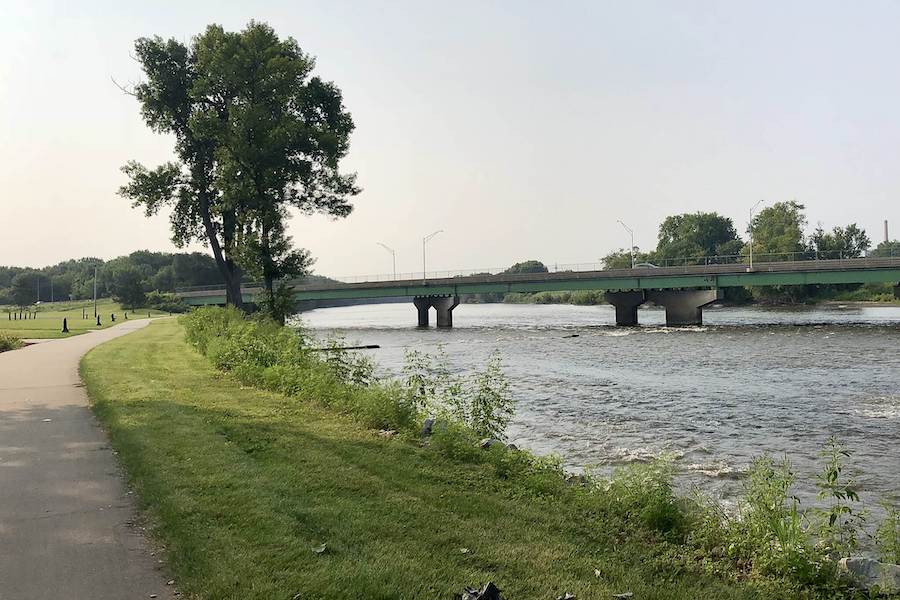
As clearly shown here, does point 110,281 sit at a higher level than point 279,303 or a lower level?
higher

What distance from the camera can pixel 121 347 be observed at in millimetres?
28219

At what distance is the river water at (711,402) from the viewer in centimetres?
1384

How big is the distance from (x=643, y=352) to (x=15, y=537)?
36.3 meters

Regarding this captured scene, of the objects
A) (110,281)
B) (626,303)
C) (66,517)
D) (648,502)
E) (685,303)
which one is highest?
(110,281)

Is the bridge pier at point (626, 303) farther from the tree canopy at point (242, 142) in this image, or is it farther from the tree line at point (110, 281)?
the tree line at point (110, 281)

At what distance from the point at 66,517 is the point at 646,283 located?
69.0m

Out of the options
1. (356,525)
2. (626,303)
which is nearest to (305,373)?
(356,525)

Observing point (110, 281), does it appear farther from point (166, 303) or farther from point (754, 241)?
point (754, 241)

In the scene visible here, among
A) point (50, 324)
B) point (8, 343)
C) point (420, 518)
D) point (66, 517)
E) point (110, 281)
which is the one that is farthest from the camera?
point (110, 281)

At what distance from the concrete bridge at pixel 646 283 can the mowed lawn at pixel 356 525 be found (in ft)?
207

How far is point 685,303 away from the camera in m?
70.7

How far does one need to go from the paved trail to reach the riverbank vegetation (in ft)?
1.02

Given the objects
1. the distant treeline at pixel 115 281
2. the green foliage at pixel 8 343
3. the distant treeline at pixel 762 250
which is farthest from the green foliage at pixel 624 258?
the green foliage at pixel 8 343

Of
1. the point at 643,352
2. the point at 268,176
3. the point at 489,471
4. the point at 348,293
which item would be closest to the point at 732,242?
the point at 348,293
